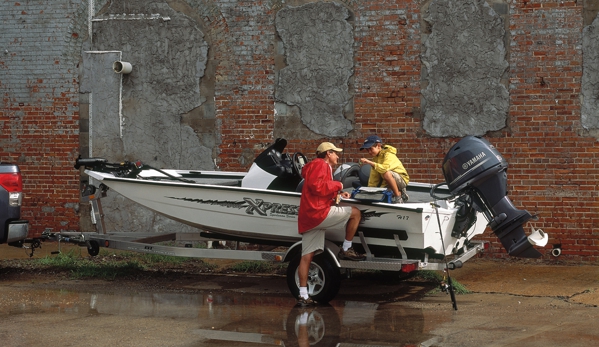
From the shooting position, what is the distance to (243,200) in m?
9.41

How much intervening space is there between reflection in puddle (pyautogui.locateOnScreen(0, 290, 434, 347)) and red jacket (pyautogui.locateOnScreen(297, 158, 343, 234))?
2.95 feet

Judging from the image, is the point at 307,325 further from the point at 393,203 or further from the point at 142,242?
the point at 142,242

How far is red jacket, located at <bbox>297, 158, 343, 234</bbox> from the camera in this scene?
874 centimetres

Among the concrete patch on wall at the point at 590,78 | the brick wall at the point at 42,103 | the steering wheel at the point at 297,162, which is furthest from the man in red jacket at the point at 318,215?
the brick wall at the point at 42,103

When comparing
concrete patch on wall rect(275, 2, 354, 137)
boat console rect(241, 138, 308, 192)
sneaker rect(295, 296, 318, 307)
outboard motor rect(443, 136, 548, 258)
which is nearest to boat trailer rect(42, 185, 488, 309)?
sneaker rect(295, 296, 318, 307)

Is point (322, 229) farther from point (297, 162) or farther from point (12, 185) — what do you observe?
point (12, 185)

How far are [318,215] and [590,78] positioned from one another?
16.2ft

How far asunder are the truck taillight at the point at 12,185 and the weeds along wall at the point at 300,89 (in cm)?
280

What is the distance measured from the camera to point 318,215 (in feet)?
28.7

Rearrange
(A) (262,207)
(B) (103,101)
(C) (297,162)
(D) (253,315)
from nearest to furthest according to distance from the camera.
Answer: (D) (253,315) < (A) (262,207) < (C) (297,162) < (B) (103,101)

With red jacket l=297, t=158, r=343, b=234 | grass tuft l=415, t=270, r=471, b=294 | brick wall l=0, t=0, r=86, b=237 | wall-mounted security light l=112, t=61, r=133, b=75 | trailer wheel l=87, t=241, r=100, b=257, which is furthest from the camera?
brick wall l=0, t=0, r=86, b=237

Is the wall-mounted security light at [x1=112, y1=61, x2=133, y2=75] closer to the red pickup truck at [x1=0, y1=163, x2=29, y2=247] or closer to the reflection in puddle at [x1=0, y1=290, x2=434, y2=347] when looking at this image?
the red pickup truck at [x1=0, y1=163, x2=29, y2=247]

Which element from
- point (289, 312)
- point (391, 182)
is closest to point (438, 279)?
point (391, 182)

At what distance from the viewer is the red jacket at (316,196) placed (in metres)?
8.74
